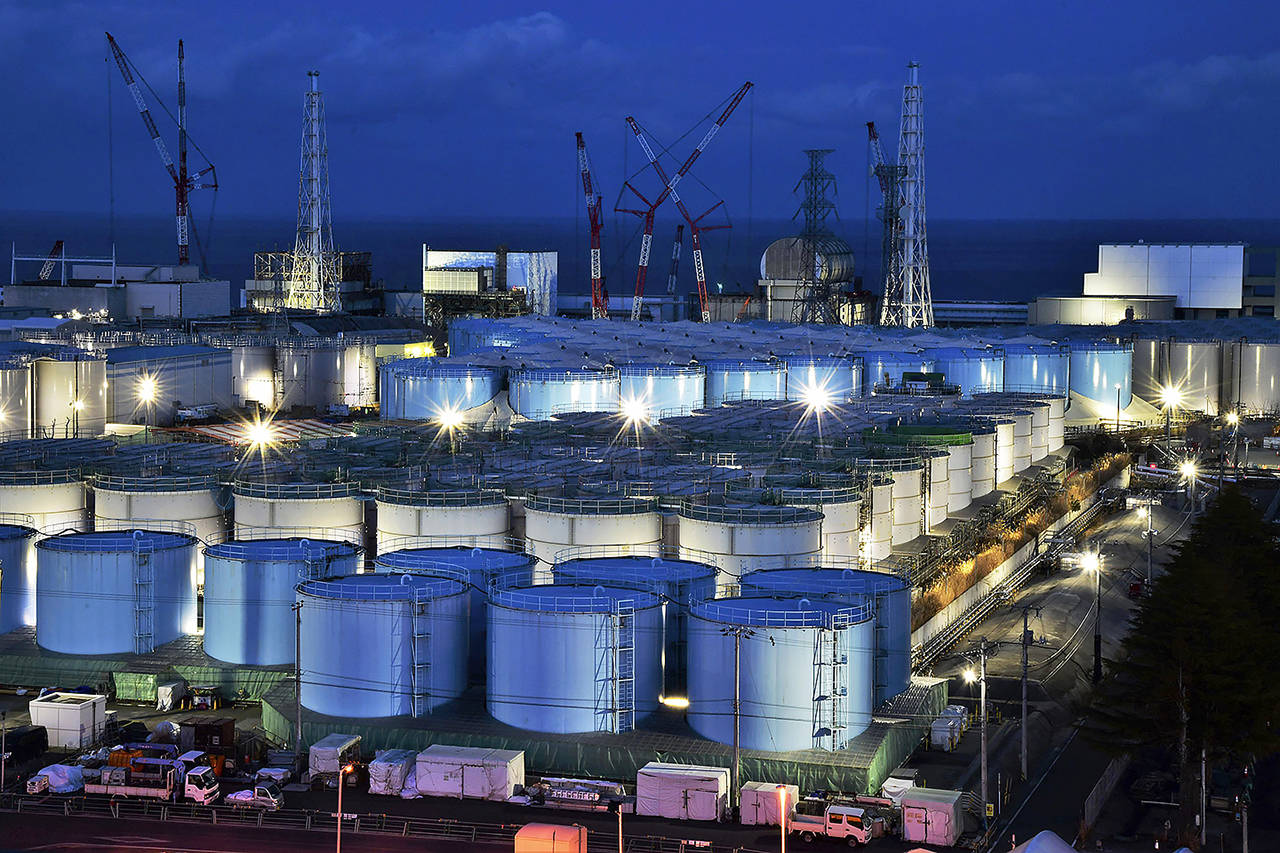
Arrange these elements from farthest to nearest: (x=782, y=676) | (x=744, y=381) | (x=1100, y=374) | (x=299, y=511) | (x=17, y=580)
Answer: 1. (x=1100, y=374)
2. (x=744, y=381)
3. (x=299, y=511)
4. (x=17, y=580)
5. (x=782, y=676)

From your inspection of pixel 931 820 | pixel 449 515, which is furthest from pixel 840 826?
pixel 449 515

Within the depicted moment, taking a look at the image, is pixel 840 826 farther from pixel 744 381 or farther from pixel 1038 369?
pixel 1038 369

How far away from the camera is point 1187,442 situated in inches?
2699

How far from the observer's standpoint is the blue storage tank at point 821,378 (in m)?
69.6

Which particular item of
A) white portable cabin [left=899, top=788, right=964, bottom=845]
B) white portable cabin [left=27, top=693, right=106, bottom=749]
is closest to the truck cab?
white portable cabin [left=899, top=788, right=964, bottom=845]

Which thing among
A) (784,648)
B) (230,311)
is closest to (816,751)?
(784,648)

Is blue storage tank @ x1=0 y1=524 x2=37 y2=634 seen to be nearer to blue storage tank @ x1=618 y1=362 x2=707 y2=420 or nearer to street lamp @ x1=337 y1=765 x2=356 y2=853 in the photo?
street lamp @ x1=337 y1=765 x2=356 y2=853

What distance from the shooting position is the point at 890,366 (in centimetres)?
7300

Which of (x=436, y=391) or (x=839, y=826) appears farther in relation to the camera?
(x=436, y=391)

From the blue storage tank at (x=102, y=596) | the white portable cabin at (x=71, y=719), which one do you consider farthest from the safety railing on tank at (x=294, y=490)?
the white portable cabin at (x=71, y=719)

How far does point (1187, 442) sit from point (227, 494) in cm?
4055

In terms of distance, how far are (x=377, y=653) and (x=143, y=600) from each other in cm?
733

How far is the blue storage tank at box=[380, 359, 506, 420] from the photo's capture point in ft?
204

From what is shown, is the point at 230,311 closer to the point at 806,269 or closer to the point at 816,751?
the point at 806,269
